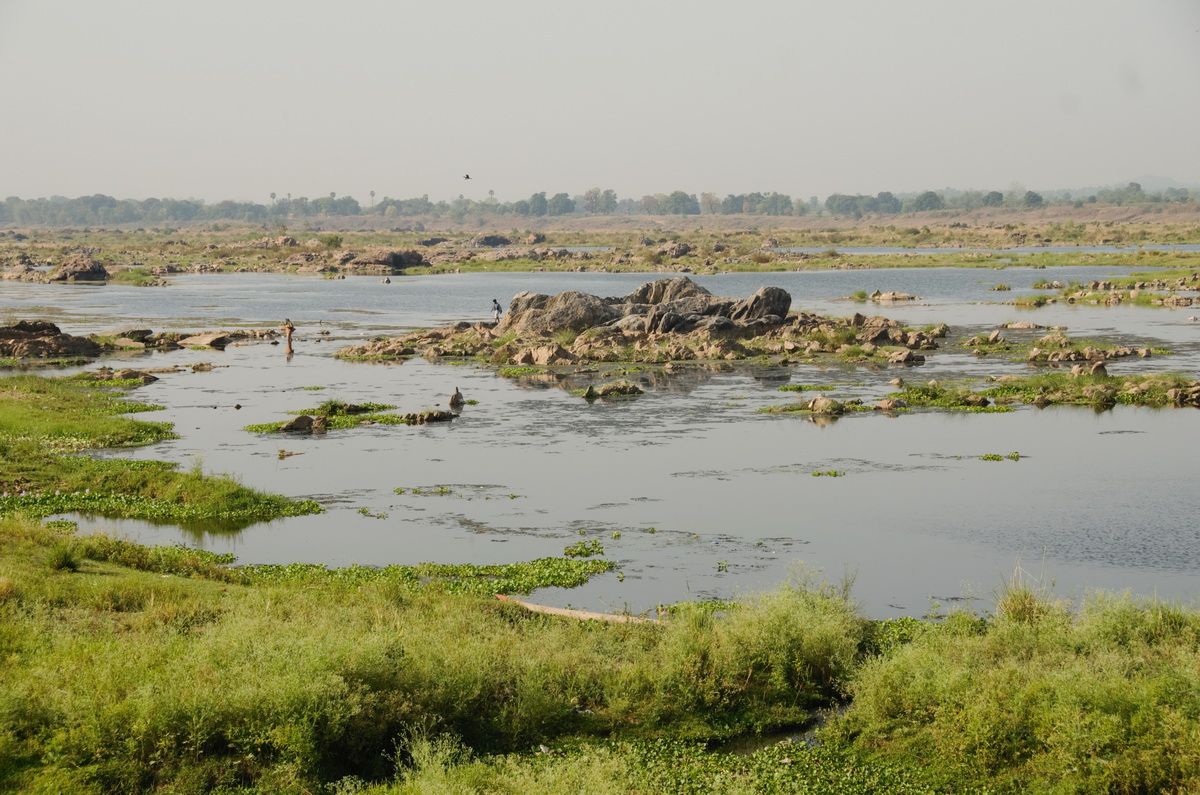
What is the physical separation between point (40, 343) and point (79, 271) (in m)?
78.0

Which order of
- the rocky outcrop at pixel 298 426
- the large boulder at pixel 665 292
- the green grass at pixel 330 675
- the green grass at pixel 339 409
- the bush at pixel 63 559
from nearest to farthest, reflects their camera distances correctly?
the green grass at pixel 330 675, the bush at pixel 63 559, the rocky outcrop at pixel 298 426, the green grass at pixel 339 409, the large boulder at pixel 665 292

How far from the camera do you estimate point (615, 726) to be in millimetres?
18609

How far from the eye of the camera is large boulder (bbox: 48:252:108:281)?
136m

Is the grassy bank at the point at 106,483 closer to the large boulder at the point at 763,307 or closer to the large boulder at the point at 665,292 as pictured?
the large boulder at the point at 763,307

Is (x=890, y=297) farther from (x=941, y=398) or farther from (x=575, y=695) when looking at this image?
(x=575, y=695)

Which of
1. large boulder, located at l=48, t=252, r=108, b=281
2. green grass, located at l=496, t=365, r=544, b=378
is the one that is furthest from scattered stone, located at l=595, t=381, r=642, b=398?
large boulder, located at l=48, t=252, r=108, b=281

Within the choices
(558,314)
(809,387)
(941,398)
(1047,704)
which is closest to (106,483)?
(1047,704)

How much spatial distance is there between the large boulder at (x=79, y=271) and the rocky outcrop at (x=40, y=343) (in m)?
→ 73.0

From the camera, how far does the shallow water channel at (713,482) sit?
90.9ft

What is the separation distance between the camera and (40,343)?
65250mm

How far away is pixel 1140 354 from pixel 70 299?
305 ft

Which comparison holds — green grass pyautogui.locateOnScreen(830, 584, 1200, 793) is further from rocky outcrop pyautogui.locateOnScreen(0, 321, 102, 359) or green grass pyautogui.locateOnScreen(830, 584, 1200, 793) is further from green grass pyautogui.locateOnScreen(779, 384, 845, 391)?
rocky outcrop pyautogui.locateOnScreen(0, 321, 102, 359)

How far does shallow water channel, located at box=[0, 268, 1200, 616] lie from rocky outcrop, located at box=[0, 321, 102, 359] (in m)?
3.11

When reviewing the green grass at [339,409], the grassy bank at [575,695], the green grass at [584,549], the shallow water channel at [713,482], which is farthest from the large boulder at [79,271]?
the grassy bank at [575,695]
